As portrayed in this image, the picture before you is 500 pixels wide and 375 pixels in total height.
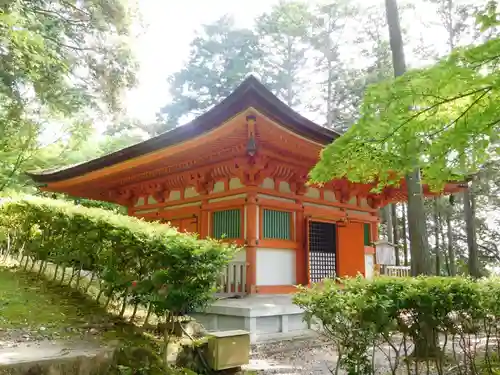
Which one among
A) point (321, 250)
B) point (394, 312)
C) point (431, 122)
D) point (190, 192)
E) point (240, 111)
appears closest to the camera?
point (431, 122)

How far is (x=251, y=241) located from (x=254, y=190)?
1.14 metres

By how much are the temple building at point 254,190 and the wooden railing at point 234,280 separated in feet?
0.07

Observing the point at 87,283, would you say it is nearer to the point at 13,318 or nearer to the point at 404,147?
the point at 13,318

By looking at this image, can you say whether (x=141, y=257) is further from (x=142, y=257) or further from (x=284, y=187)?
(x=284, y=187)

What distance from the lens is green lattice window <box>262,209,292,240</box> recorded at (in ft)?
30.6

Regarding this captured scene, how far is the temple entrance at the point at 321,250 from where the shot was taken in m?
Answer: 10.2

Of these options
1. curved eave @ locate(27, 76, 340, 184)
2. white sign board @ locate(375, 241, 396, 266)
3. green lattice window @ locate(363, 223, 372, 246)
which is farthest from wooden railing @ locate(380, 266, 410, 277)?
curved eave @ locate(27, 76, 340, 184)

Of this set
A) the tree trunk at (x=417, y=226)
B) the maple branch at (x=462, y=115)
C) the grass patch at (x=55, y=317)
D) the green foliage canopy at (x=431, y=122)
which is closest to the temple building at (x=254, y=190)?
the tree trunk at (x=417, y=226)

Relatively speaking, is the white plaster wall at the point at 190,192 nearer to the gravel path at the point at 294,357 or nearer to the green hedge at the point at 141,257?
the green hedge at the point at 141,257

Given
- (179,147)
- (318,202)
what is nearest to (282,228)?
(318,202)

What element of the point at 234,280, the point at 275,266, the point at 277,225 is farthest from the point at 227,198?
the point at 234,280

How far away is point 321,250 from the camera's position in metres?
10.6

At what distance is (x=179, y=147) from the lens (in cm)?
812

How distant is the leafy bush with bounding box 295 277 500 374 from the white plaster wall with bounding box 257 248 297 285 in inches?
184
